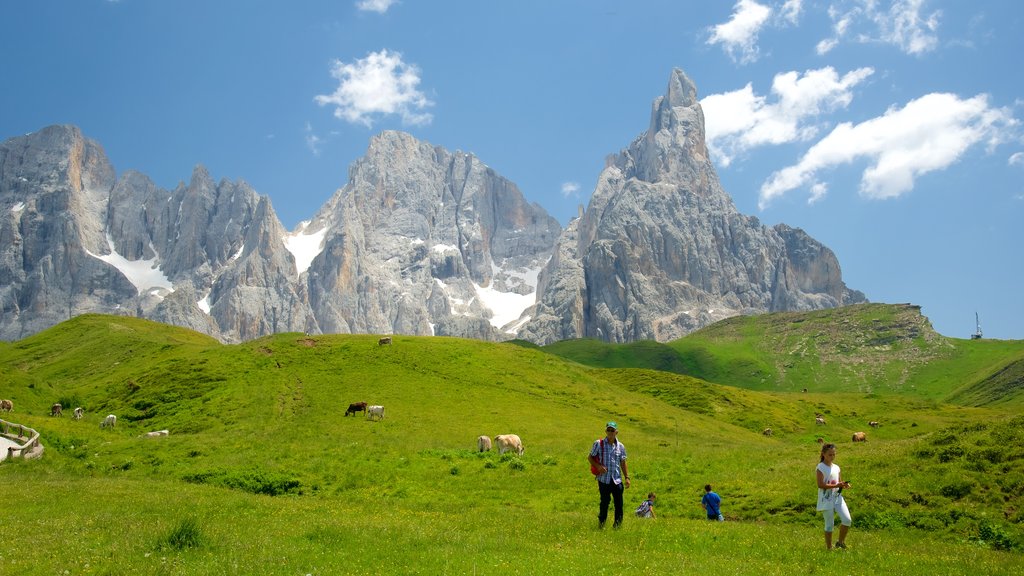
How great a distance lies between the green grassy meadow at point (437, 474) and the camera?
16531 mm

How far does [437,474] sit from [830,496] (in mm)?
19648

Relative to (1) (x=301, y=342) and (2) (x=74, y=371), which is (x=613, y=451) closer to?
(1) (x=301, y=342)

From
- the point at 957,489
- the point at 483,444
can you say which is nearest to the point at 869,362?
the point at 483,444

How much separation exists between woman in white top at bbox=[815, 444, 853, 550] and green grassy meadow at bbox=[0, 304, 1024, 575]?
0.57 meters

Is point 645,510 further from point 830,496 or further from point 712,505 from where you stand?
→ point 830,496

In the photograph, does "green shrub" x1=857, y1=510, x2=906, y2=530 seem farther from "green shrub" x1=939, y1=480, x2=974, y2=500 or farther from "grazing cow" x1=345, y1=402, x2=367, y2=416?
"grazing cow" x1=345, y1=402, x2=367, y2=416

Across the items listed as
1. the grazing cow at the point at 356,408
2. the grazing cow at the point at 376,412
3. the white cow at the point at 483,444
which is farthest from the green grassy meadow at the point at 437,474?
the white cow at the point at 483,444

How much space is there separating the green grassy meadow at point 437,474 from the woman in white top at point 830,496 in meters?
0.57

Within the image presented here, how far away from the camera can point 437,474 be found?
109ft

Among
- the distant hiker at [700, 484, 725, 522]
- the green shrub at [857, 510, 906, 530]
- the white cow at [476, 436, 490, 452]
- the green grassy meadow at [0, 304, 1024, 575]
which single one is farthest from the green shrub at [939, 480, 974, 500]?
the white cow at [476, 436, 490, 452]

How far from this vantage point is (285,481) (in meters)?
31.3

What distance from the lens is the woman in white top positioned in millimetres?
17531

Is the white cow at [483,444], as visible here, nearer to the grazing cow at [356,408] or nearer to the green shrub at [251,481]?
the green shrub at [251,481]

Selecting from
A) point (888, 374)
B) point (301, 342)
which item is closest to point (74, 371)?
point (301, 342)
